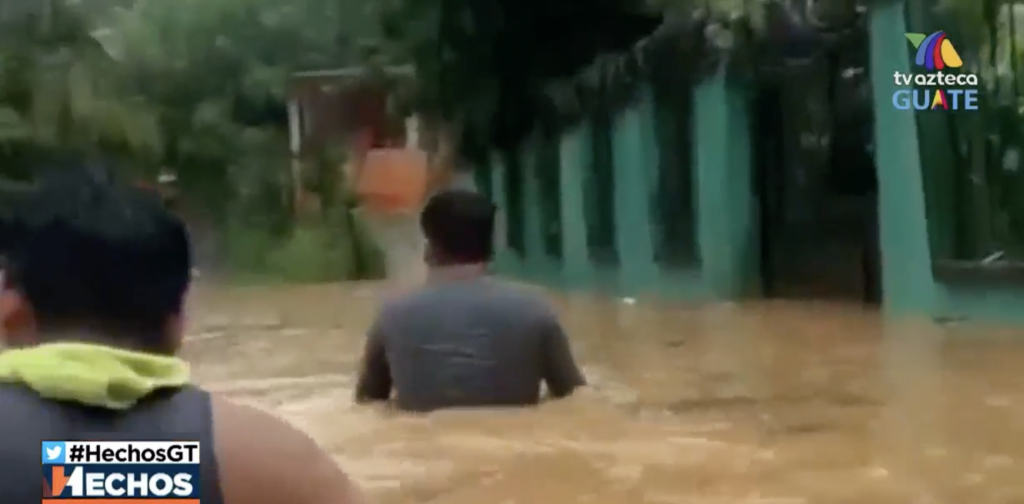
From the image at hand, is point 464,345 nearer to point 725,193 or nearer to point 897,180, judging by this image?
point 897,180

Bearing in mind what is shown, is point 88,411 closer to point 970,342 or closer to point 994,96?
point 970,342

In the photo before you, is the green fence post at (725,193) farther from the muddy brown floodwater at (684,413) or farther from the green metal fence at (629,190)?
the muddy brown floodwater at (684,413)

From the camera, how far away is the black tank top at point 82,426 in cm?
72

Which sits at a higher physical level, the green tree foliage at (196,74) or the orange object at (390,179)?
the green tree foliage at (196,74)

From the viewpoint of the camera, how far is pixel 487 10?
10.1 feet

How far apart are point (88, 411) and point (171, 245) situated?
124 mm

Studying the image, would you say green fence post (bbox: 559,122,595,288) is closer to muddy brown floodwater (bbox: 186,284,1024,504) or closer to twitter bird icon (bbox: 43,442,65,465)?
muddy brown floodwater (bbox: 186,284,1024,504)

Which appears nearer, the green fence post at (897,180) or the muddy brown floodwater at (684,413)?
the muddy brown floodwater at (684,413)

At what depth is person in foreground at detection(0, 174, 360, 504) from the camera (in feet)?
2.40

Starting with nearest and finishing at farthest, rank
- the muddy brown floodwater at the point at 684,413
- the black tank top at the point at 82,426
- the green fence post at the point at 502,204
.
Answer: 1. the black tank top at the point at 82,426
2. the muddy brown floodwater at the point at 684,413
3. the green fence post at the point at 502,204

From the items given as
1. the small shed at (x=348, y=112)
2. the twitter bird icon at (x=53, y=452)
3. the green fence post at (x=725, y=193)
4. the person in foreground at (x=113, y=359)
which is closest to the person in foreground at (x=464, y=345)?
the person in foreground at (x=113, y=359)

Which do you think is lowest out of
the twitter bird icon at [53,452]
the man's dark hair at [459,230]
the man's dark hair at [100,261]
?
the twitter bird icon at [53,452]

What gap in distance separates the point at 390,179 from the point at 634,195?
889 mm

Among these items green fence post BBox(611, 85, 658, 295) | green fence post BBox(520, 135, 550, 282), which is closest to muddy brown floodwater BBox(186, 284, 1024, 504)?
green fence post BBox(520, 135, 550, 282)
